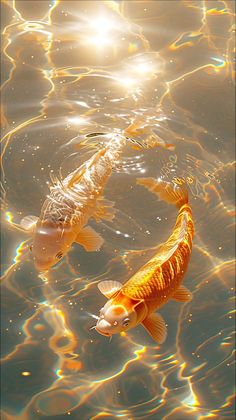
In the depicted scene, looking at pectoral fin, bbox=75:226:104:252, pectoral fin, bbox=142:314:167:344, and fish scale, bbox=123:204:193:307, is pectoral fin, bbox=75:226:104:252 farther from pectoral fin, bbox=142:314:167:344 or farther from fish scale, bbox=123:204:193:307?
pectoral fin, bbox=142:314:167:344

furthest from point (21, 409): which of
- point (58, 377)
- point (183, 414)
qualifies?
point (183, 414)

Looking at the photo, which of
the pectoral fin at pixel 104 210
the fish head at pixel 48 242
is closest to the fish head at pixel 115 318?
the fish head at pixel 48 242

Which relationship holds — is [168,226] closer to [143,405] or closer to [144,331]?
[144,331]

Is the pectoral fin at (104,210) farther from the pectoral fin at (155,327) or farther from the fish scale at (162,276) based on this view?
the pectoral fin at (155,327)

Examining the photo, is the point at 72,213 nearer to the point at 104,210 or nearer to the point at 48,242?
the point at 48,242

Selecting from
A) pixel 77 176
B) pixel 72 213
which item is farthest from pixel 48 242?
pixel 77 176

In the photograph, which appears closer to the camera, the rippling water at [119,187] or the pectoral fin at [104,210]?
the rippling water at [119,187]

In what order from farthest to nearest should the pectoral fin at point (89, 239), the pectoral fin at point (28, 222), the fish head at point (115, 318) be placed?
the pectoral fin at point (28, 222)
the pectoral fin at point (89, 239)
the fish head at point (115, 318)
